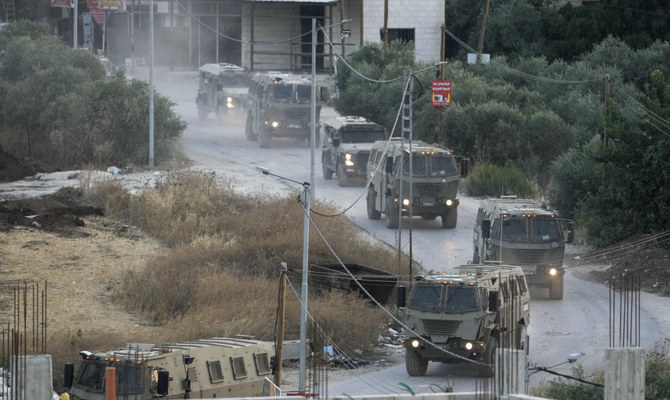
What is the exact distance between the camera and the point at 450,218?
39.4 m

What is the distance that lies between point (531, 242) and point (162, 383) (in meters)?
12.4

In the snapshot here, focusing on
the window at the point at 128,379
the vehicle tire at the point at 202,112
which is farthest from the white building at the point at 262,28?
the window at the point at 128,379

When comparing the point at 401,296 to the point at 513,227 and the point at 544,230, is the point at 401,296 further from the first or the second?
the point at 544,230

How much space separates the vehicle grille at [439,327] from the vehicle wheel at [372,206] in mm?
15576

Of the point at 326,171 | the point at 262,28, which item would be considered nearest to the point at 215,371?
the point at 326,171

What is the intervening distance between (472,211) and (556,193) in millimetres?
2677

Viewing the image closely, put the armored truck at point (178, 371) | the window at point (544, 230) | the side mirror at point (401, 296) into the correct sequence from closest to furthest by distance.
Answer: the armored truck at point (178, 371)
the side mirror at point (401, 296)
the window at point (544, 230)

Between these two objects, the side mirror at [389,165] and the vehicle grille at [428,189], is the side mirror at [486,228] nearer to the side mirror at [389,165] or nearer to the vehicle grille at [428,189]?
the side mirror at [389,165]

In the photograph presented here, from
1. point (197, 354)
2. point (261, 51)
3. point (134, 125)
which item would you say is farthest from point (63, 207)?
point (261, 51)

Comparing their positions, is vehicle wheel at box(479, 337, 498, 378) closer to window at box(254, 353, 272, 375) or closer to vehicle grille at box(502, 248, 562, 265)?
Result: window at box(254, 353, 272, 375)

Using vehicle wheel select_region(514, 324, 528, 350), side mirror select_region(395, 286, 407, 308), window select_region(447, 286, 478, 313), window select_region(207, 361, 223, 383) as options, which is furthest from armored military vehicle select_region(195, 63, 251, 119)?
window select_region(207, 361, 223, 383)

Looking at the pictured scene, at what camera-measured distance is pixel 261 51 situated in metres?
78.2

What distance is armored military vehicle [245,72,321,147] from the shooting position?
5397 cm

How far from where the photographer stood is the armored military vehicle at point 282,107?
5397cm
